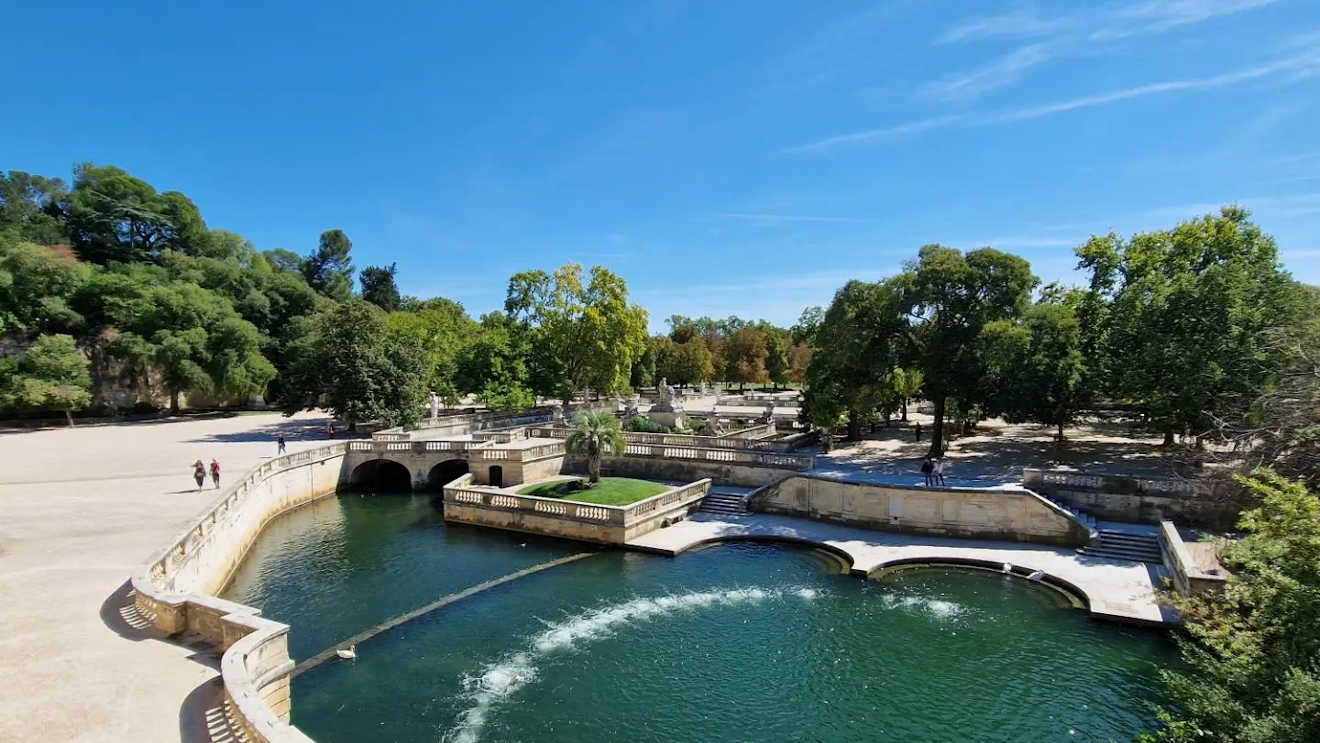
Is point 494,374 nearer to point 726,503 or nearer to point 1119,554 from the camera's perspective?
point 726,503

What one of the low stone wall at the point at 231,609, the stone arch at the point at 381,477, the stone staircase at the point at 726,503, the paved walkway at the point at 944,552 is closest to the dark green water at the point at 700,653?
the paved walkway at the point at 944,552

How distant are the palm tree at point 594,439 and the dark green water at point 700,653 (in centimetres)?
626

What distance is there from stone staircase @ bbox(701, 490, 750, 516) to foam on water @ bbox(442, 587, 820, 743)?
8.64 meters

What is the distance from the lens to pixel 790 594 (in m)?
21.2

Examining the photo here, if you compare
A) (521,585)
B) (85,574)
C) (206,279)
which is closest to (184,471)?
(85,574)

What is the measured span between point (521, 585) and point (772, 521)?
38.6ft

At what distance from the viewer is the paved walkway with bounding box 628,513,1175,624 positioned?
19.4m

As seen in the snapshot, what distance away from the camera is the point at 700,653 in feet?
56.7

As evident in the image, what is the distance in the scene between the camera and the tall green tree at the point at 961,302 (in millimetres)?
31578

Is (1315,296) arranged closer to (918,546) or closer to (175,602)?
(918,546)

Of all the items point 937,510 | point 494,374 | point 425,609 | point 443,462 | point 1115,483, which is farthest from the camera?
point 494,374

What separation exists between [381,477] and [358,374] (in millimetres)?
7208

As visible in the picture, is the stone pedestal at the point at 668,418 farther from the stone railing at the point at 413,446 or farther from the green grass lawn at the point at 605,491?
the green grass lawn at the point at 605,491

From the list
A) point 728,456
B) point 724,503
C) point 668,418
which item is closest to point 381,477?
point 668,418
